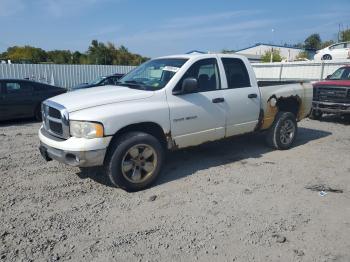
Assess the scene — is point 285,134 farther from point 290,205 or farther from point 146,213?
point 146,213

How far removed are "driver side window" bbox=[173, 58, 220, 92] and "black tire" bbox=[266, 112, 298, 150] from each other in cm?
189

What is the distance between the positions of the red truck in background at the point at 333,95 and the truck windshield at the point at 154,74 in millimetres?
6782

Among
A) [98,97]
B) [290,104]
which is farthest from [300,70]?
[98,97]

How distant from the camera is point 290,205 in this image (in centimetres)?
452

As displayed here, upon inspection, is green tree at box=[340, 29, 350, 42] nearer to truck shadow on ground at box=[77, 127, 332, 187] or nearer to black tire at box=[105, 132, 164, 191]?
truck shadow on ground at box=[77, 127, 332, 187]

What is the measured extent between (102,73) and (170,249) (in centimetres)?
2245

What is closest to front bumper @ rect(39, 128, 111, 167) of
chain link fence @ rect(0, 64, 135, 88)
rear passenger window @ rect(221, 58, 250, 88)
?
rear passenger window @ rect(221, 58, 250, 88)

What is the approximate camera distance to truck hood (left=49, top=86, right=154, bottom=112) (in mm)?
4652

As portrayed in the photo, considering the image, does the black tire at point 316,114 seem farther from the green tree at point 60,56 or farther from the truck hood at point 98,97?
the green tree at point 60,56

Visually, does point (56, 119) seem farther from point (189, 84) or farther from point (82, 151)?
point (189, 84)

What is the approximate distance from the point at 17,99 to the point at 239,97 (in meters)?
7.45

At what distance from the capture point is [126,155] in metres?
4.77

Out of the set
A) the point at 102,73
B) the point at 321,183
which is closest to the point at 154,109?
the point at 321,183

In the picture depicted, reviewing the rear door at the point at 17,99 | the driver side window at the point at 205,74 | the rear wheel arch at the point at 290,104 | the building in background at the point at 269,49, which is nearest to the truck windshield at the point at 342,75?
the rear wheel arch at the point at 290,104
